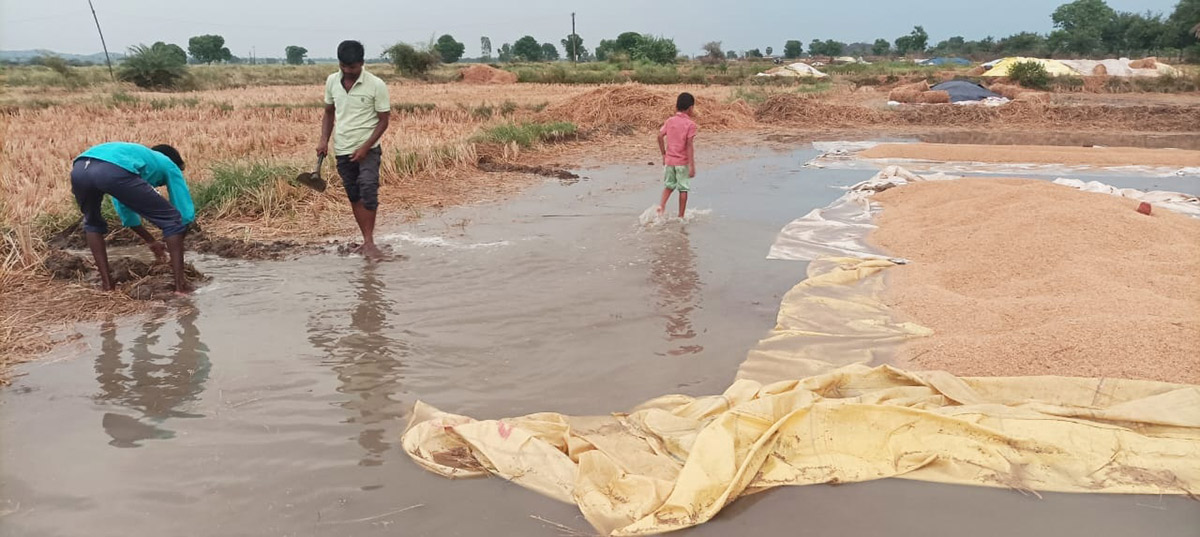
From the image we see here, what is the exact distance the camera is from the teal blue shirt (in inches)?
178

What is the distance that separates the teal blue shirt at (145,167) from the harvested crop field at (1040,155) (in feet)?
33.1

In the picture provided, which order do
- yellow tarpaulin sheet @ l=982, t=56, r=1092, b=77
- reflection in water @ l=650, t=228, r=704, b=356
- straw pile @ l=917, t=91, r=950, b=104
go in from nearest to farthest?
reflection in water @ l=650, t=228, r=704, b=356, straw pile @ l=917, t=91, r=950, b=104, yellow tarpaulin sheet @ l=982, t=56, r=1092, b=77

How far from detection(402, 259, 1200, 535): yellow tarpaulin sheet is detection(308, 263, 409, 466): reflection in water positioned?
159 millimetres

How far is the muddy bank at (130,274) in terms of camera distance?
4816 millimetres

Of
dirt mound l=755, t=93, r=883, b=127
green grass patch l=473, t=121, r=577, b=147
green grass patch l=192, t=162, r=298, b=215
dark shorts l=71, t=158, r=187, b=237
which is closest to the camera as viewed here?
dark shorts l=71, t=158, r=187, b=237

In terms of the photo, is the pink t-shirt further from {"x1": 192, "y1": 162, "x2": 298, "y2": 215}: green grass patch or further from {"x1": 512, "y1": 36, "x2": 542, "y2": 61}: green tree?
{"x1": 512, "y1": 36, "x2": 542, "y2": 61}: green tree

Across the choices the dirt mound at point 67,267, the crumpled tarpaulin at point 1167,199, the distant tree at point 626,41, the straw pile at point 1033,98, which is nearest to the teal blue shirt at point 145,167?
the dirt mound at point 67,267

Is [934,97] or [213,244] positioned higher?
[934,97]

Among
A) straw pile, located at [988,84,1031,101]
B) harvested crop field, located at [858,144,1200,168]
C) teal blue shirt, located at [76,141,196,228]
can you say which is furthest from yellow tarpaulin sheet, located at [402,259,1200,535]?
straw pile, located at [988,84,1031,101]

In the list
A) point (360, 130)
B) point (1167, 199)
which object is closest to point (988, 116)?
point (1167, 199)

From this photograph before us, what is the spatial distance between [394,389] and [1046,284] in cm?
377

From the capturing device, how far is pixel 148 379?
142 inches

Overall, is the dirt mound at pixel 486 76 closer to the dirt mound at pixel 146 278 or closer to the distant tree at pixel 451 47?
the dirt mound at pixel 146 278

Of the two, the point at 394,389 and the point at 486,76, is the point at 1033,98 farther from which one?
the point at 486,76
